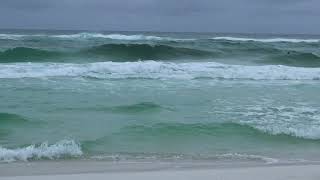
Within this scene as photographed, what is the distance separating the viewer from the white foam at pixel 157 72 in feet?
51.4

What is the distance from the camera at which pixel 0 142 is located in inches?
286

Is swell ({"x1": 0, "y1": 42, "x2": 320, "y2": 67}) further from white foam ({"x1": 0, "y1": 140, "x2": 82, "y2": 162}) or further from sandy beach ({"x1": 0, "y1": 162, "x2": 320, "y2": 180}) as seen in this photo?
sandy beach ({"x1": 0, "y1": 162, "x2": 320, "y2": 180})

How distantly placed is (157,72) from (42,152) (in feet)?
34.7

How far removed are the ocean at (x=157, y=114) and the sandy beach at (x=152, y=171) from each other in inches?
15.1

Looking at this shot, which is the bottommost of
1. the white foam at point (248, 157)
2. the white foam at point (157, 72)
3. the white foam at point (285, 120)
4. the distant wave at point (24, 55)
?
the white foam at point (248, 157)

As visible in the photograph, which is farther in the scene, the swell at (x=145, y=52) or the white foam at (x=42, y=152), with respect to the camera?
the swell at (x=145, y=52)

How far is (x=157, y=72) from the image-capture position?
55.5 ft

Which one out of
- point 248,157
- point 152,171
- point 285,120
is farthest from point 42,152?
point 285,120

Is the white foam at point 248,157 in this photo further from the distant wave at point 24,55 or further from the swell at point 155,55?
the distant wave at point 24,55

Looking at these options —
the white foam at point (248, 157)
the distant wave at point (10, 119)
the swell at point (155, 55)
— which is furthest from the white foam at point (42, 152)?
the swell at point (155, 55)

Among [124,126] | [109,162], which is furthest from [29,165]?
[124,126]

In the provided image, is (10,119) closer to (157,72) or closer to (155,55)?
(157,72)

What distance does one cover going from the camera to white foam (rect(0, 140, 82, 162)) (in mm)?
6273

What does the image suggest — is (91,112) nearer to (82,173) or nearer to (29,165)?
(29,165)
